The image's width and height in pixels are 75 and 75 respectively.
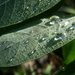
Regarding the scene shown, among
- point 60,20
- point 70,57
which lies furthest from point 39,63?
point 60,20

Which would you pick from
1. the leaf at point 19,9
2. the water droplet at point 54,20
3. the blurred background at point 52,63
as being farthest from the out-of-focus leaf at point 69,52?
the leaf at point 19,9

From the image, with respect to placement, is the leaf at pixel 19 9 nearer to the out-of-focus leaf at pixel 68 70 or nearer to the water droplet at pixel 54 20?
the water droplet at pixel 54 20

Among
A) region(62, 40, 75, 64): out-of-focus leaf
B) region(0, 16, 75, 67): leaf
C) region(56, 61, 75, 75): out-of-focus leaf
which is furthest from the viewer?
region(62, 40, 75, 64): out-of-focus leaf

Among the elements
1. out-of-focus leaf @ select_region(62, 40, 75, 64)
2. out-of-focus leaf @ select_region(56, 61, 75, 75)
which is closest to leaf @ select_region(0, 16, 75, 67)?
out-of-focus leaf @ select_region(56, 61, 75, 75)

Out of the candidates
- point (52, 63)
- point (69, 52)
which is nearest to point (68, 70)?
point (69, 52)

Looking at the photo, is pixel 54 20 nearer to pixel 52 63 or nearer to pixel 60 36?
pixel 60 36

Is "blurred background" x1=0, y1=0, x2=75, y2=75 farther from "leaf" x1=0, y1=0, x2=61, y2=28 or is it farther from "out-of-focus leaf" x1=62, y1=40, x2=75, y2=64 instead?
"leaf" x1=0, y1=0, x2=61, y2=28

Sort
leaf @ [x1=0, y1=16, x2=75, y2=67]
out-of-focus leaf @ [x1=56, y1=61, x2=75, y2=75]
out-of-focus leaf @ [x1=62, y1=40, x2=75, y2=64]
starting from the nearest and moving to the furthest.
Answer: leaf @ [x1=0, y1=16, x2=75, y2=67], out-of-focus leaf @ [x1=56, y1=61, x2=75, y2=75], out-of-focus leaf @ [x1=62, y1=40, x2=75, y2=64]
